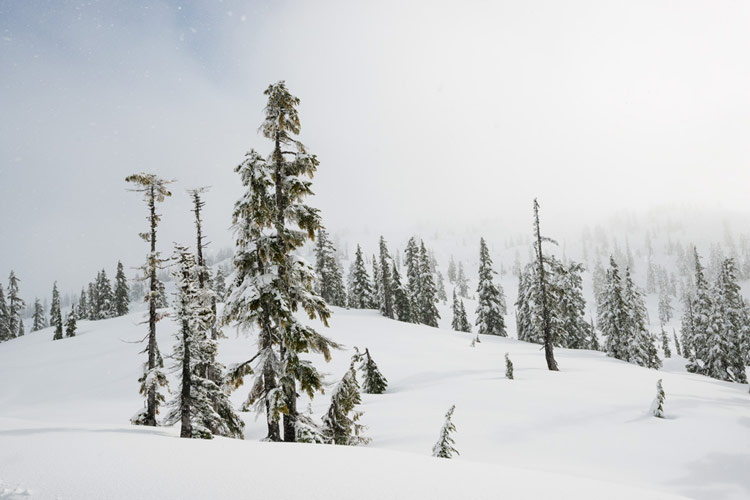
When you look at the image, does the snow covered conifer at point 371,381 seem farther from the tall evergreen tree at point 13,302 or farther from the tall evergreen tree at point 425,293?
the tall evergreen tree at point 13,302

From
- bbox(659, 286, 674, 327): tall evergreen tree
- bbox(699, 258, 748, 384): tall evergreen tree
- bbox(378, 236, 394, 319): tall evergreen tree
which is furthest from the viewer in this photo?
bbox(659, 286, 674, 327): tall evergreen tree

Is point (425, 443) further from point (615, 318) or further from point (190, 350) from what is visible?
point (615, 318)

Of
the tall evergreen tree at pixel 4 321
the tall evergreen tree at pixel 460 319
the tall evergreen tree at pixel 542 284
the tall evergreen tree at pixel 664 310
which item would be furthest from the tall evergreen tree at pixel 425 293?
the tall evergreen tree at pixel 664 310

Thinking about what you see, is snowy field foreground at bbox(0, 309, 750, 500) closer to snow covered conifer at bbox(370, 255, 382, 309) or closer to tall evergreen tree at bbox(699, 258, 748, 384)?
tall evergreen tree at bbox(699, 258, 748, 384)

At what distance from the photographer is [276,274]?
35.1 feet

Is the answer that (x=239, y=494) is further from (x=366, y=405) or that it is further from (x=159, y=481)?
(x=366, y=405)

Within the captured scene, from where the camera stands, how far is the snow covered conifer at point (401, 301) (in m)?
63.4

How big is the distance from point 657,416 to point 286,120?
17570 millimetres

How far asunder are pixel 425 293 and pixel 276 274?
55669 millimetres

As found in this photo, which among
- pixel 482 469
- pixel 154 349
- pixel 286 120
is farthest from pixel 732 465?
pixel 154 349

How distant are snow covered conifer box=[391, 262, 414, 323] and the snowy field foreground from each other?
87.0ft

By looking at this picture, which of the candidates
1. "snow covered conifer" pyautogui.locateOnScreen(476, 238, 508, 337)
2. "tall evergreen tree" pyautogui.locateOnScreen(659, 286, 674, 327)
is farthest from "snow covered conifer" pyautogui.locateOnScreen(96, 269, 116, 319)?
"tall evergreen tree" pyautogui.locateOnScreen(659, 286, 674, 327)

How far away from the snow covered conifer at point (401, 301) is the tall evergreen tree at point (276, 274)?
2064 inches

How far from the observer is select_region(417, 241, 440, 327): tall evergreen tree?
6438 centimetres
